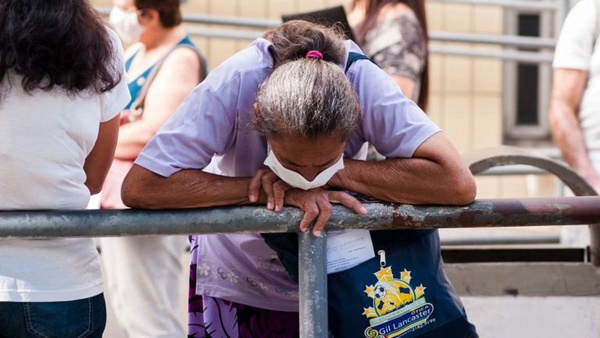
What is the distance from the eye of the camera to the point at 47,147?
2443mm

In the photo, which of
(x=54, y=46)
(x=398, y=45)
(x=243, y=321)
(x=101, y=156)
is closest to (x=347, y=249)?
(x=243, y=321)

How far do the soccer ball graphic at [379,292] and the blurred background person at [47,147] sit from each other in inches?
25.0

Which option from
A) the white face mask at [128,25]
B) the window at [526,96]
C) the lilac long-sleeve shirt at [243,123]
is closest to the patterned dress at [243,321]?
the lilac long-sleeve shirt at [243,123]

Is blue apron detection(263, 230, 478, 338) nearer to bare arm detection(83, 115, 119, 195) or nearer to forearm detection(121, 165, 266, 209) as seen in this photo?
forearm detection(121, 165, 266, 209)

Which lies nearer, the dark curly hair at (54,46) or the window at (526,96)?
the dark curly hair at (54,46)

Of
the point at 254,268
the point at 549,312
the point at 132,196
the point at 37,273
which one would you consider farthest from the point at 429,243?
the point at 549,312

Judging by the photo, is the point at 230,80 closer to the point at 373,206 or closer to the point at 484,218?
the point at 373,206

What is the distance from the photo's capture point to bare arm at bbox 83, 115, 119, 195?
2.65 meters

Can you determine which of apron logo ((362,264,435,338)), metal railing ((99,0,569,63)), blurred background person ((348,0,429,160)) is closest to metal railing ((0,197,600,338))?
apron logo ((362,264,435,338))

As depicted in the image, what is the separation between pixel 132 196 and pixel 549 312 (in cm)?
162

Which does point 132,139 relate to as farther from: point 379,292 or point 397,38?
point 379,292

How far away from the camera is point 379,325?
2.38 meters

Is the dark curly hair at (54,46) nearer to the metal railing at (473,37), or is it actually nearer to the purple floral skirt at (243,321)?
the purple floral skirt at (243,321)

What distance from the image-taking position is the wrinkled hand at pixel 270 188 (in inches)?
93.9
